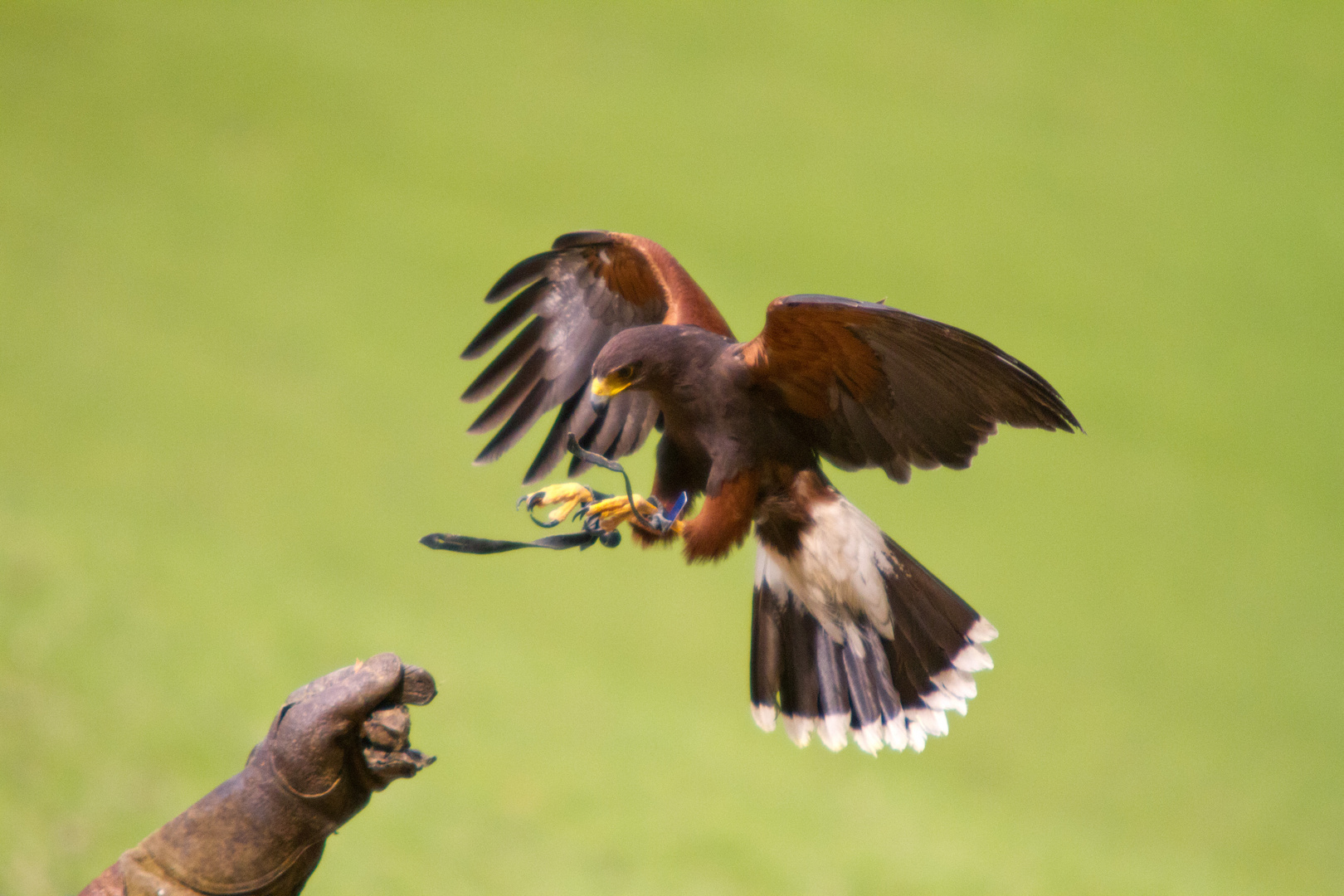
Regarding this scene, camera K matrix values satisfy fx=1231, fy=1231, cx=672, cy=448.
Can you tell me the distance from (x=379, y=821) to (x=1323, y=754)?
6.86 ft

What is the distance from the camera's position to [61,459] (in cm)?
290

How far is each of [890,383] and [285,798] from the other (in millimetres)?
802

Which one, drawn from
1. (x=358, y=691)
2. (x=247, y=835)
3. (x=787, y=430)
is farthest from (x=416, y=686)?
(x=787, y=430)

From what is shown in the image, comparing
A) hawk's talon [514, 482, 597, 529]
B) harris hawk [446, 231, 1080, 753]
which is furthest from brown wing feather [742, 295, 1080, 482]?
hawk's talon [514, 482, 597, 529]

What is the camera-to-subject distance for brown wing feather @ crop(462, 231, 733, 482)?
5.66ft

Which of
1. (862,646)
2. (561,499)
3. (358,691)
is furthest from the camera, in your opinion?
(862,646)

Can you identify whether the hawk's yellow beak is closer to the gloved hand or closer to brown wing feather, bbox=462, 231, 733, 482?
brown wing feather, bbox=462, 231, 733, 482

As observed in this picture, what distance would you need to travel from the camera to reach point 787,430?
154cm

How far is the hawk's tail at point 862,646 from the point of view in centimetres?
161

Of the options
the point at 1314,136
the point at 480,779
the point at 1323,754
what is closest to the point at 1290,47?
the point at 1314,136

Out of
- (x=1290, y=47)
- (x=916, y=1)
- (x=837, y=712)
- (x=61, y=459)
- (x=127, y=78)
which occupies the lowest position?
(x=61, y=459)

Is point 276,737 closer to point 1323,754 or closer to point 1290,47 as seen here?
point 1323,754

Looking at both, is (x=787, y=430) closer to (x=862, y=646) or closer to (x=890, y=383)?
(x=890, y=383)

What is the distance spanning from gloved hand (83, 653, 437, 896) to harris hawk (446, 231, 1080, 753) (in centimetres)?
33
